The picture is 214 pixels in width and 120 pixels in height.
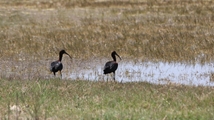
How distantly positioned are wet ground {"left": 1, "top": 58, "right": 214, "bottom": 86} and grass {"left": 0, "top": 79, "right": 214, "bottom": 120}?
12.9ft

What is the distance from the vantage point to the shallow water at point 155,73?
16547mm

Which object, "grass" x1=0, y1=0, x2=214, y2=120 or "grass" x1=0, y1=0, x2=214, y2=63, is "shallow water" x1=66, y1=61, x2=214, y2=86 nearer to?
"grass" x1=0, y1=0, x2=214, y2=120

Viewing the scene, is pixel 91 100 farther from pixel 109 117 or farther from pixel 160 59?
pixel 160 59

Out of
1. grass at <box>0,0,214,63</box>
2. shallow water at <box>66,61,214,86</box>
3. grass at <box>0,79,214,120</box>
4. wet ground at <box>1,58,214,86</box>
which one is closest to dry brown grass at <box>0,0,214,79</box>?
grass at <box>0,0,214,63</box>

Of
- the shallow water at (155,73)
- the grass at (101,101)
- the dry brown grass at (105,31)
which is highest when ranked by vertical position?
the dry brown grass at (105,31)

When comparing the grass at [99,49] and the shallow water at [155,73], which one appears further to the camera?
the shallow water at [155,73]

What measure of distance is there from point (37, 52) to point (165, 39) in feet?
18.7

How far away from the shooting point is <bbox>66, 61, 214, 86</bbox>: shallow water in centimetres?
1655

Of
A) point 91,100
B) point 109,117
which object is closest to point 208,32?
point 91,100

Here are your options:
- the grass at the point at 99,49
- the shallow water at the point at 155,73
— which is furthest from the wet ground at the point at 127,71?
the grass at the point at 99,49

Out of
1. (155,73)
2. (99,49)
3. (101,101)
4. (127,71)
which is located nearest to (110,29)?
(99,49)

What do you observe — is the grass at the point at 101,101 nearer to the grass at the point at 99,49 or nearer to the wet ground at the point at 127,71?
the grass at the point at 99,49

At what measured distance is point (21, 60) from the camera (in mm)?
20656

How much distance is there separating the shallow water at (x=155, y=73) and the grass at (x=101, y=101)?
383cm
